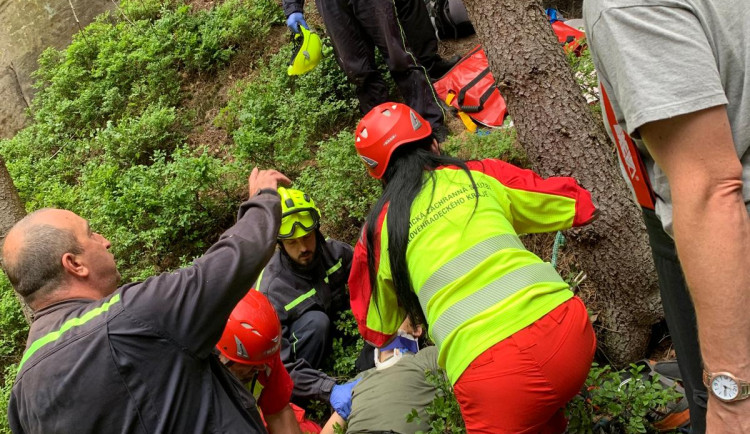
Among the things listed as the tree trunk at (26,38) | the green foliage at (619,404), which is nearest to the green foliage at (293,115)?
the green foliage at (619,404)

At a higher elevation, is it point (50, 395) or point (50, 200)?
point (50, 395)

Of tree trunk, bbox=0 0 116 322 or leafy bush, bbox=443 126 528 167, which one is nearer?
leafy bush, bbox=443 126 528 167

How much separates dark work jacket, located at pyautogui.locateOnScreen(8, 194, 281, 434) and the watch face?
5.15ft

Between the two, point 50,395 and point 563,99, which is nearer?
point 50,395

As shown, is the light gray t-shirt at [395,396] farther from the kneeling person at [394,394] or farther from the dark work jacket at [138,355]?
the dark work jacket at [138,355]

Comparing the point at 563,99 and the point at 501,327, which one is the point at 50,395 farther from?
the point at 563,99

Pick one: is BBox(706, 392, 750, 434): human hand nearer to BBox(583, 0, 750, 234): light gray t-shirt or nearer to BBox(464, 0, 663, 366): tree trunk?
BBox(583, 0, 750, 234): light gray t-shirt

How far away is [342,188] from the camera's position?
5508mm

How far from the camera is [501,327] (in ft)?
Answer: 8.20

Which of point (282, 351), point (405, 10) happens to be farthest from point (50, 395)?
point (405, 10)

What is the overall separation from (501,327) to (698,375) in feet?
2.29

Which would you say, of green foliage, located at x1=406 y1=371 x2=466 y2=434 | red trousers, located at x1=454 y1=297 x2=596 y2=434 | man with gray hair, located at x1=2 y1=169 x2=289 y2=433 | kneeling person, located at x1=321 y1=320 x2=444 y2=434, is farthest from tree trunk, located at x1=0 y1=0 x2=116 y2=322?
red trousers, located at x1=454 y1=297 x2=596 y2=434

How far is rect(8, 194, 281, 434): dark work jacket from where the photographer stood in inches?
87.2

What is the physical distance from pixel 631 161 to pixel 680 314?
1.75 feet
